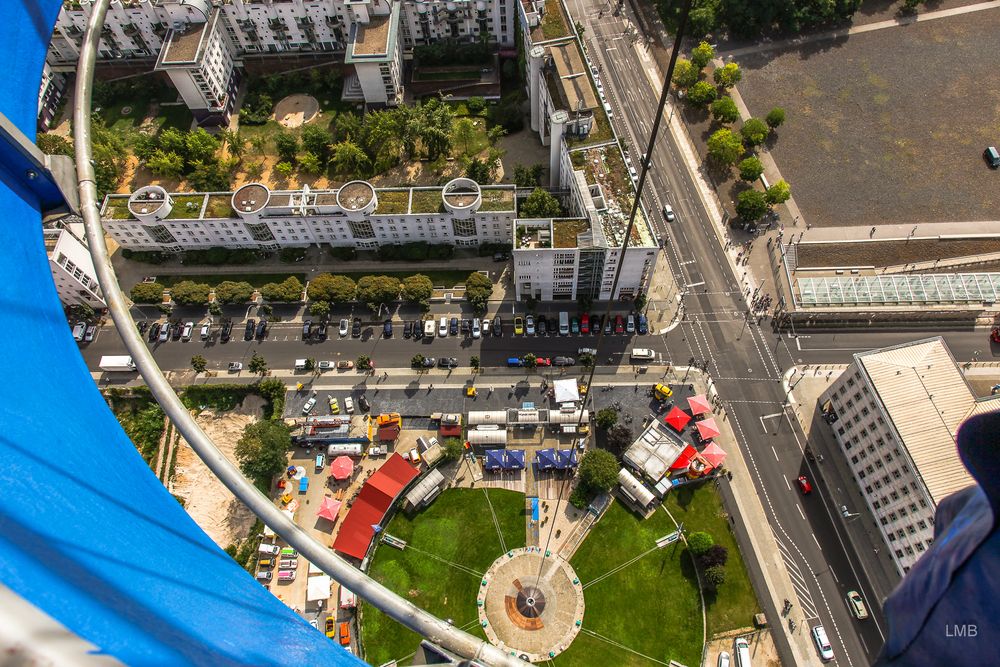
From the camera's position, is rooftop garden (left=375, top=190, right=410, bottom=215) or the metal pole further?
rooftop garden (left=375, top=190, right=410, bottom=215)

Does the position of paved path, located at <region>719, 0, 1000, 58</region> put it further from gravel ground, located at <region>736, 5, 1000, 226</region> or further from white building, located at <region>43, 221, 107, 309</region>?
white building, located at <region>43, 221, 107, 309</region>

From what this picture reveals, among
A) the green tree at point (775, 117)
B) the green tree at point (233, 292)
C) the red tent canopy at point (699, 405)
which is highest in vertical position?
the green tree at point (775, 117)

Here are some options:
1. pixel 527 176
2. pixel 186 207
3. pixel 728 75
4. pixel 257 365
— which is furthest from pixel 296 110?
pixel 728 75

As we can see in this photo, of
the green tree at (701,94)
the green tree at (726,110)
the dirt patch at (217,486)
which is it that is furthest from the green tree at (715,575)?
the green tree at (701,94)

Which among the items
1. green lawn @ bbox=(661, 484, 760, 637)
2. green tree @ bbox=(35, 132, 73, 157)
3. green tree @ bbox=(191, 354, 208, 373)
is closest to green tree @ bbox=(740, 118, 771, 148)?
green lawn @ bbox=(661, 484, 760, 637)

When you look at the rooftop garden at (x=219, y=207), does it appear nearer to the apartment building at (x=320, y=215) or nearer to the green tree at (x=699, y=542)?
the apartment building at (x=320, y=215)

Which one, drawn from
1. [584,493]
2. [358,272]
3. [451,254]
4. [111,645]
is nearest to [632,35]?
[451,254]
